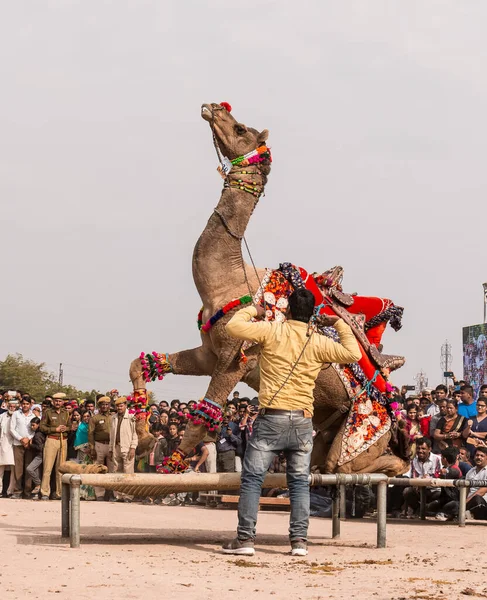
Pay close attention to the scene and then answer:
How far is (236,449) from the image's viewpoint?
17.8 meters

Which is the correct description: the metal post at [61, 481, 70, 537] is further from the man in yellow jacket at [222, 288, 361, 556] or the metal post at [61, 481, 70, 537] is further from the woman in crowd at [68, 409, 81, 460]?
the woman in crowd at [68, 409, 81, 460]

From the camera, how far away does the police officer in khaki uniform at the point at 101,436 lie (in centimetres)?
1795

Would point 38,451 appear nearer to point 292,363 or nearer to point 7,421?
point 7,421

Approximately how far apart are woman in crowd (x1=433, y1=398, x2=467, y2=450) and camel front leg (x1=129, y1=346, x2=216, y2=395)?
21.7 ft

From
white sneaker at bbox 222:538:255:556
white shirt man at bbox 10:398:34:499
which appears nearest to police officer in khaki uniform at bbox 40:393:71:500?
white shirt man at bbox 10:398:34:499

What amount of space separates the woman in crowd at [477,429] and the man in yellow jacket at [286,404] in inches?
274

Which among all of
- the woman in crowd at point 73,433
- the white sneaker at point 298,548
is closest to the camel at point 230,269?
the white sneaker at point 298,548

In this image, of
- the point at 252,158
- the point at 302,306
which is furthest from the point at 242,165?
the point at 302,306

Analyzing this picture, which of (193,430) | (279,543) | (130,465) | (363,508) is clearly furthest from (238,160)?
(130,465)

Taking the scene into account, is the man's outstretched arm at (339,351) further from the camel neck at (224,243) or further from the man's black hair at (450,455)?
the man's black hair at (450,455)

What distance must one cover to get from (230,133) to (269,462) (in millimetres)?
3058

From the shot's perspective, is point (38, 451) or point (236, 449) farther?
point (38, 451)

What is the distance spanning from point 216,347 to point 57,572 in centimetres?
291

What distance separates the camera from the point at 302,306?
8.52 metres
